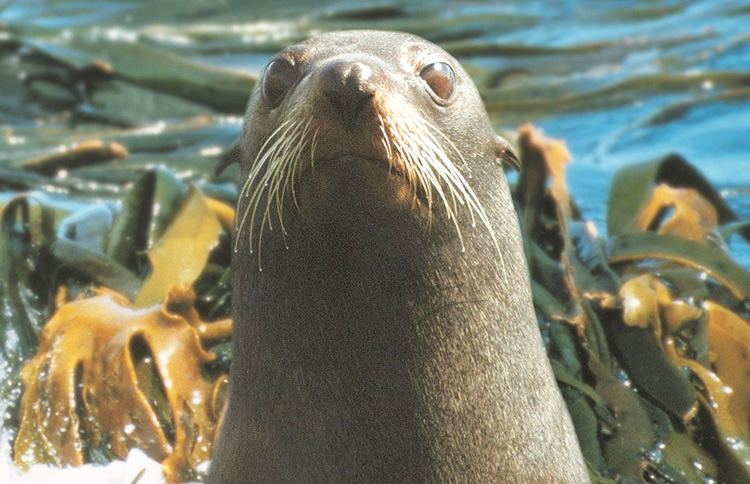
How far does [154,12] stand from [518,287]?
28.4 feet

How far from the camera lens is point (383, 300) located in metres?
→ 2.72

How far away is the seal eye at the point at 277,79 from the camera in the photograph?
2818mm

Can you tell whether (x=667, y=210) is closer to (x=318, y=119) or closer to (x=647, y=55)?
(x=318, y=119)

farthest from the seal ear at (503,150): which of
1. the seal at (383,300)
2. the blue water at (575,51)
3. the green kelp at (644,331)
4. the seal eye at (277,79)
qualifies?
the blue water at (575,51)

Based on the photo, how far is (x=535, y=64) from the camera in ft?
30.4

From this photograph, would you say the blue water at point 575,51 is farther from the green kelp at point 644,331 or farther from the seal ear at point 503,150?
the seal ear at point 503,150

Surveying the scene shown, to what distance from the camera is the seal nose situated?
7.89 feet

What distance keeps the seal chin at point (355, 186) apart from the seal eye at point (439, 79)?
0.33m

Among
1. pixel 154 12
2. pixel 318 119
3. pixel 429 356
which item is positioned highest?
pixel 318 119

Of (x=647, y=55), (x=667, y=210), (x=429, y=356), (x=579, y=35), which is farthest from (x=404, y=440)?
(x=579, y=35)

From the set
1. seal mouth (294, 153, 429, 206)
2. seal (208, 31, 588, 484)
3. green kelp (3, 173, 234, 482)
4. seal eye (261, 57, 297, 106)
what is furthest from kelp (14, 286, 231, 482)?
seal mouth (294, 153, 429, 206)

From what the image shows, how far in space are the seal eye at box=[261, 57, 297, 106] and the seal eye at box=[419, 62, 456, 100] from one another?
0.33 meters

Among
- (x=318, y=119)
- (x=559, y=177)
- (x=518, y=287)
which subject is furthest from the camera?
(x=559, y=177)

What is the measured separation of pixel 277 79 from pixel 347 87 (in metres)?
0.47
